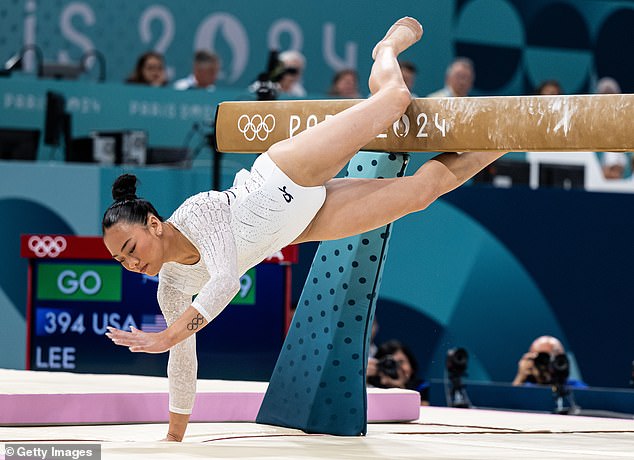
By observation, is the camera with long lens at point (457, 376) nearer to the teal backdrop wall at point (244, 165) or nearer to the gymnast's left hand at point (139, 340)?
the teal backdrop wall at point (244, 165)

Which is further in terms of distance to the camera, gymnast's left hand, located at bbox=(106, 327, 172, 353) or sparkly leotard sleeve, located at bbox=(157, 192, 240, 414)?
sparkly leotard sleeve, located at bbox=(157, 192, 240, 414)

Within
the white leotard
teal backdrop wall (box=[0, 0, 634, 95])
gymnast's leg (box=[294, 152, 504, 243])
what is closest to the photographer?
gymnast's leg (box=[294, 152, 504, 243])

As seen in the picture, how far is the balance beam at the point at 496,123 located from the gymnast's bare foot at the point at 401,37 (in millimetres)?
213

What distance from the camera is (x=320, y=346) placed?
15.5 ft

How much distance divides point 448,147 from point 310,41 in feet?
25.0

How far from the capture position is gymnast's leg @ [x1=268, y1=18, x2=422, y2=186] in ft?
13.5

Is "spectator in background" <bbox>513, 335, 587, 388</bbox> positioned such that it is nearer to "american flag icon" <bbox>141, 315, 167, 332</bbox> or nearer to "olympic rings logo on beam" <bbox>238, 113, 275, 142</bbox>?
"american flag icon" <bbox>141, 315, 167, 332</bbox>

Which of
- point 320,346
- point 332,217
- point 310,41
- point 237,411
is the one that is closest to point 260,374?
point 237,411

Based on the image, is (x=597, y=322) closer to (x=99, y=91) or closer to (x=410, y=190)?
(x=99, y=91)

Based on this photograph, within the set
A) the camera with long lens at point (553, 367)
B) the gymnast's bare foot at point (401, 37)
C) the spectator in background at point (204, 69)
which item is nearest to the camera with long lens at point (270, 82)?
the spectator in background at point (204, 69)

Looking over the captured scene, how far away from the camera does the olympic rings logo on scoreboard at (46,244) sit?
6.47m

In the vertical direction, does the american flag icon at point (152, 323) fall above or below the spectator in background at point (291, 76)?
below

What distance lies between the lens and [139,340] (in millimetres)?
3553
